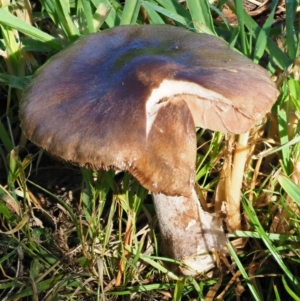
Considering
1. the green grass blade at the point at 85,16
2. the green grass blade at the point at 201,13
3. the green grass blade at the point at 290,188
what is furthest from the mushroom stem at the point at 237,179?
the green grass blade at the point at 85,16

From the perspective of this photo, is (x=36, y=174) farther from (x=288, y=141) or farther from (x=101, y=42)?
(x=288, y=141)

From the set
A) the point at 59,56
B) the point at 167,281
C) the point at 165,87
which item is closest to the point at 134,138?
the point at 165,87

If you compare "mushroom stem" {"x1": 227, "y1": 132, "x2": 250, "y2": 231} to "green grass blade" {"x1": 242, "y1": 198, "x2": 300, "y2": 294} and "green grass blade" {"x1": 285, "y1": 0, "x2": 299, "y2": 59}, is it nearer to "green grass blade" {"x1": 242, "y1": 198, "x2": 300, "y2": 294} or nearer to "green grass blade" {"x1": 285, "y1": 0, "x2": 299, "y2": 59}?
"green grass blade" {"x1": 242, "y1": 198, "x2": 300, "y2": 294}

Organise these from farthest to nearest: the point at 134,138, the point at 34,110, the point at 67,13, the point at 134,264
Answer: the point at 67,13, the point at 134,264, the point at 34,110, the point at 134,138

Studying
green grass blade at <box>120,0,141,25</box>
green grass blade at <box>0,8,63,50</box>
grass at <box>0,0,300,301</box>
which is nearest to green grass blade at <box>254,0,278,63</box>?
grass at <box>0,0,300,301</box>

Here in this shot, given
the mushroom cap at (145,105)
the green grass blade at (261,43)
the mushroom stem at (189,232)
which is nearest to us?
the mushroom cap at (145,105)

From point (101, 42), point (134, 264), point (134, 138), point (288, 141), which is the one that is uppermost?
point (101, 42)

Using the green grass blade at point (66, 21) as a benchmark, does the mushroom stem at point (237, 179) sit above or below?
below

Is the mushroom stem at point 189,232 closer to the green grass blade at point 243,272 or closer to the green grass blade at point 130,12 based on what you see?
the green grass blade at point 243,272
